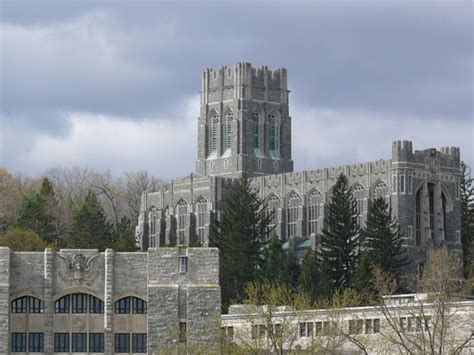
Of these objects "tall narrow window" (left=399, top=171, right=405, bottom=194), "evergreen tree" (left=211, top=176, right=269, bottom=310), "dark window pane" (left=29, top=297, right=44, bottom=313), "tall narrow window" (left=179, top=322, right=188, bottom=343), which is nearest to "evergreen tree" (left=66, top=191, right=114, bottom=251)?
"evergreen tree" (left=211, top=176, right=269, bottom=310)

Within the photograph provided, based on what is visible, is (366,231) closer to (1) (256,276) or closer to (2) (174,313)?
(1) (256,276)

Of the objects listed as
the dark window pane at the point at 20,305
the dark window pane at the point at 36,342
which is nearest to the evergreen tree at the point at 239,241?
the dark window pane at the point at 36,342

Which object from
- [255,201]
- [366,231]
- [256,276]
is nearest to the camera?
[256,276]

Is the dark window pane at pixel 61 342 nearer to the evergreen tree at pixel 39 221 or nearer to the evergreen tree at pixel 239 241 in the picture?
the evergreen tree at pixel 239 241

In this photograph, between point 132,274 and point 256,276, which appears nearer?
point 132,274

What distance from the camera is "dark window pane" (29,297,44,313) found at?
111m

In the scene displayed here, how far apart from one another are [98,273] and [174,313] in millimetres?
4806

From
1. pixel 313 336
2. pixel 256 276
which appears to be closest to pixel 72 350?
pixel 313 336

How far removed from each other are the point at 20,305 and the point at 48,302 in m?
1.67

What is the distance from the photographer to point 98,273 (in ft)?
364

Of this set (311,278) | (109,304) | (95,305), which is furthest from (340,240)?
(109,304)

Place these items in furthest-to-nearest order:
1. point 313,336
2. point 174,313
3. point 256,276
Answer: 1. point 256,276
2. point 313,336
3. point 174,313

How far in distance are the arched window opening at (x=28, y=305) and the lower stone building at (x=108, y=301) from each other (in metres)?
0.05

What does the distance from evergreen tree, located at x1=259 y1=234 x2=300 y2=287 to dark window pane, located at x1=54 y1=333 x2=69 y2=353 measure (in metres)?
51.5
